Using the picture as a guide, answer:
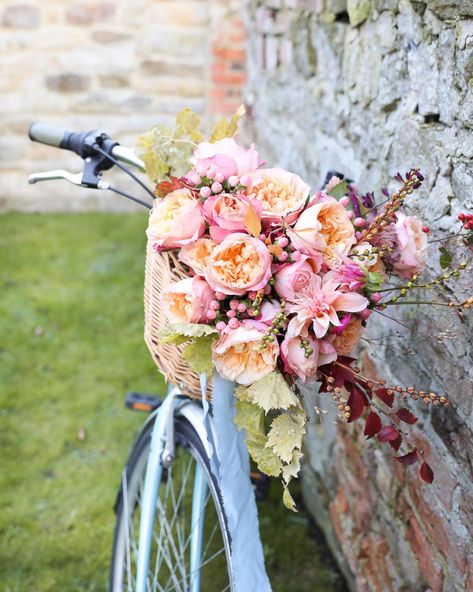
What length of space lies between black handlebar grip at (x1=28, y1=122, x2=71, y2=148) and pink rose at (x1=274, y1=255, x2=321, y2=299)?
935 millimetres

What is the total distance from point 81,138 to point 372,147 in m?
0.82

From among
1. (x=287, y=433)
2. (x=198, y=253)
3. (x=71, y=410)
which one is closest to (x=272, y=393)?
(x=287, y=433)

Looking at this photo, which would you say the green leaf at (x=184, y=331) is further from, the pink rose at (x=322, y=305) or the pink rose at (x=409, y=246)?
the pink rose at (x=409, y=246)

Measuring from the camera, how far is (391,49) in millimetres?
1838

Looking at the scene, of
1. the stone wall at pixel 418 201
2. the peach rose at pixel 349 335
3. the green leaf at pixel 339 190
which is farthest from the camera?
the stone wall at pixel 418 201

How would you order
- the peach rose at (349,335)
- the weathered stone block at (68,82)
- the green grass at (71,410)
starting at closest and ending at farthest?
the peach rose at (349,335)
the green grass at (71,410)
the weathered stone block at (68,82)

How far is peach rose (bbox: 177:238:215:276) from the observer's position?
4.16 feet

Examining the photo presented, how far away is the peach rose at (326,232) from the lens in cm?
122

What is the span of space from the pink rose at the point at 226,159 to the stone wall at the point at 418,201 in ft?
1.53

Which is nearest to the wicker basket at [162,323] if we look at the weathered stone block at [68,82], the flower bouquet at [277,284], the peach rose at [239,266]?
the flower bouquet at [277,284]

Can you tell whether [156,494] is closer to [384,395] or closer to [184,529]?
[184,529]

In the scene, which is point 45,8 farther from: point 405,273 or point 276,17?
point 405,273

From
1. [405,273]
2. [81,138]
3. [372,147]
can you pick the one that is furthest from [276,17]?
[405,273]

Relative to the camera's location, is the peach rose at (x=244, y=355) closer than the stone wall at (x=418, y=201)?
Yes
